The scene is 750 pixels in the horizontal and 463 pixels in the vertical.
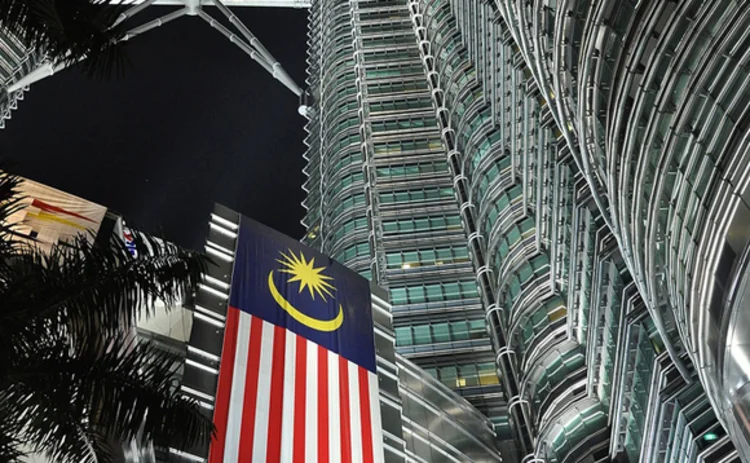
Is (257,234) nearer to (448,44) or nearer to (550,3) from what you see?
(550,3)

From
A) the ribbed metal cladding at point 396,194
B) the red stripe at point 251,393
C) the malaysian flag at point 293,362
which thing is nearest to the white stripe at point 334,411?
Result: the malaysian flag at point 293,362

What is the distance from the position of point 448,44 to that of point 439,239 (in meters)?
14.5

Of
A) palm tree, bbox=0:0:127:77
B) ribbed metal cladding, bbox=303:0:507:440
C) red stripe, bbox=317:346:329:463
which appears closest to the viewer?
palm tree, bbox=0:0:127:77

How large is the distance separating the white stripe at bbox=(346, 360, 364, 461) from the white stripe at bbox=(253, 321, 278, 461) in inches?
115

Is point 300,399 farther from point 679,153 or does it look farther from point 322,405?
point 679,153

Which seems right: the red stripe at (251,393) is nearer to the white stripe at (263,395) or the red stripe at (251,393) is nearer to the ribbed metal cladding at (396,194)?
the white stripe at (263,395)

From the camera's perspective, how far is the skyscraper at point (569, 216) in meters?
16.8

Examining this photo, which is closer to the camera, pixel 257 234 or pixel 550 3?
pixel 550 3

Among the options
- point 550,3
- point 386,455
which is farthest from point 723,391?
point 550,3

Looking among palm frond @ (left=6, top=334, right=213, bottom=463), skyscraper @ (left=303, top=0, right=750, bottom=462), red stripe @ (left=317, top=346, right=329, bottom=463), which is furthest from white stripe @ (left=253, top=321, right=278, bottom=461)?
palm frond @ (left=6, top=334, right=213, bottom=463)

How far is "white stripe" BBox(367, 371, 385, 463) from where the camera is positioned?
25.9 metres

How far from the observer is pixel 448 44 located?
61.2 metres

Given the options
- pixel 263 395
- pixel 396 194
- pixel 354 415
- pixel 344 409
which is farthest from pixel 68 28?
pixel 396 194

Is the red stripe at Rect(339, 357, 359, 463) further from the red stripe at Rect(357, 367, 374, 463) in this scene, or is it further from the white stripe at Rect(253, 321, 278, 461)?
the white stripe at Rect(253, 321, 278, 461)
